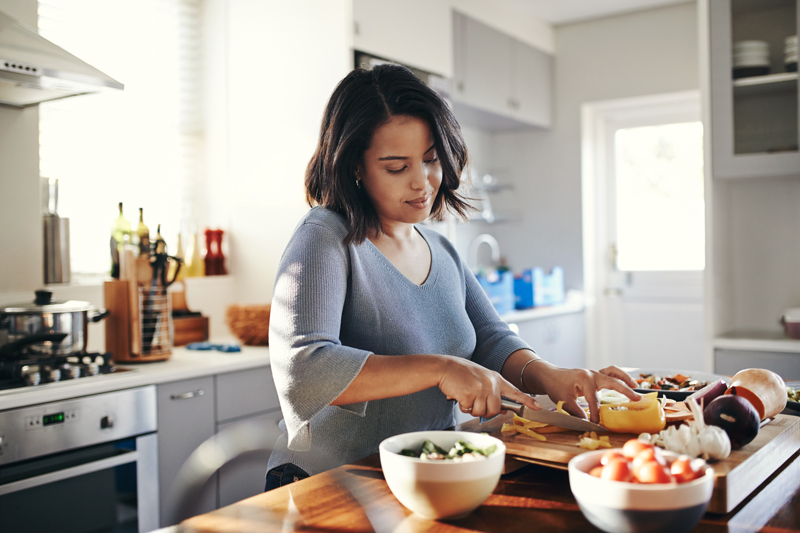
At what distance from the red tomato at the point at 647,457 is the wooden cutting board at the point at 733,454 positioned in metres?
0.14

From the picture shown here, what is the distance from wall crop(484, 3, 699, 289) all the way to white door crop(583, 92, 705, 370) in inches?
3.7

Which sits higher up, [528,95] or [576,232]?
[528,95]

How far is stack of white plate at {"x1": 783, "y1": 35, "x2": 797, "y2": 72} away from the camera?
9.15 feet

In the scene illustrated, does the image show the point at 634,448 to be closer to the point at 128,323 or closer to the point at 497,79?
the point at 128,323

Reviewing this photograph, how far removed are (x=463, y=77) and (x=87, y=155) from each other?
1991 mm

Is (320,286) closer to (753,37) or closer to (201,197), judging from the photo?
(201,197)

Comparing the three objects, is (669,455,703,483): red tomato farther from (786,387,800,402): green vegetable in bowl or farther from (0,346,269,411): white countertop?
(0,346,269,411): white countertop

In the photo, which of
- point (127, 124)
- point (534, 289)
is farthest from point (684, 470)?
point (534, 289)

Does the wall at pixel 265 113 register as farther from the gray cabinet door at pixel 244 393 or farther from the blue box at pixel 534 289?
the blue box at pixel 534 289

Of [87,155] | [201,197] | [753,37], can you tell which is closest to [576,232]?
[753,37]

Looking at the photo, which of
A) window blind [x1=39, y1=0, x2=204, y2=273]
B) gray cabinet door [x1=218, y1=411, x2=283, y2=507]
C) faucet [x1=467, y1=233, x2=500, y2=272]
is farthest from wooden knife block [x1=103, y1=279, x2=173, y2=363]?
faucet [x1=467, y1=233, x2=500, y2=272]

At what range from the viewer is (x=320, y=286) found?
1.09 metres

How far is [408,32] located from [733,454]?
8.57 ft

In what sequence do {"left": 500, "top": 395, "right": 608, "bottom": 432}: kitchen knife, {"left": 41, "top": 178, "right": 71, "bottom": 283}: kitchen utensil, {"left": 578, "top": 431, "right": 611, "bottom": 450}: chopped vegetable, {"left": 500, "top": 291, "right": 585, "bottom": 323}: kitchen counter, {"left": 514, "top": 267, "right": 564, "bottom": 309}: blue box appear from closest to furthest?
{"left": 578, "top": 431, "right": 611, "bottom": 450}: chopped vegetable
{"left": 500, "top": 395, "right": 608, "bottom": 432}: kitchen knife
{"left": 41, "top": 178, "right": 71, "bottom": 283}: kitchen utensil
{"left": 500, "top": 291, "right": 585, "bottom": 323}: kitchen counter
{"left": 514, "top": 267, "right": 564, "bottom": 309}: blue box
